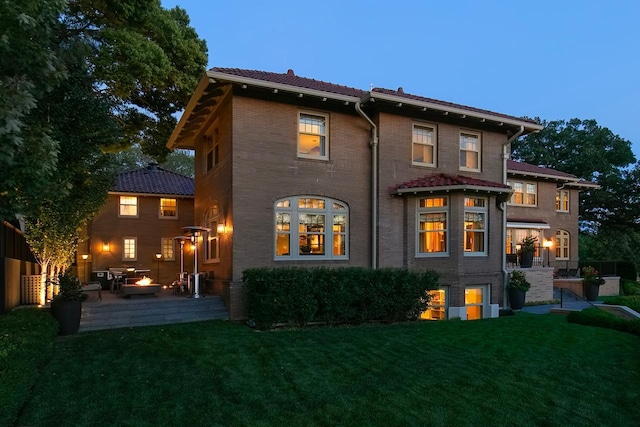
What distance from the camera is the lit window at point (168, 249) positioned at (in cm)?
2123

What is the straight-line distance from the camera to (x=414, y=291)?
12.4 metres

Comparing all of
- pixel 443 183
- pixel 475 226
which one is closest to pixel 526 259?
pixel 475 226

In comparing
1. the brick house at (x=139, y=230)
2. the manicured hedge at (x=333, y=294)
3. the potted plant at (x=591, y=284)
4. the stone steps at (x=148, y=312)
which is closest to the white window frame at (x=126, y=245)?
the brick house at (x=139, y=230)

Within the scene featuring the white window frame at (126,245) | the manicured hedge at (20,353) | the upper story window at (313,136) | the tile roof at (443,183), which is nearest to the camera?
the manicured hedge at (20,353)

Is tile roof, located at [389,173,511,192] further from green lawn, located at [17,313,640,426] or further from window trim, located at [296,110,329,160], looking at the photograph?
green lawn, located at [17,313,640,426]

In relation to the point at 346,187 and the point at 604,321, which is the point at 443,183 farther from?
the point at 604,321

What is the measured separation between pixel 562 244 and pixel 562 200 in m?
2.55

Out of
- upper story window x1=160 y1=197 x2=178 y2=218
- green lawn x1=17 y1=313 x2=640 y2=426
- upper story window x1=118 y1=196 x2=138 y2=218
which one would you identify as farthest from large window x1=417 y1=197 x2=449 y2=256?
upper story window x1=118 y1=196 x2=138 y2=218

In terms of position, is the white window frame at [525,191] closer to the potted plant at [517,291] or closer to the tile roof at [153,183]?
the potted plant at [517,291]

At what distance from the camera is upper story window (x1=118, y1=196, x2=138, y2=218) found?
2078 cm

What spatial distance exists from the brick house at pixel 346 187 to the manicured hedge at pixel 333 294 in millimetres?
1582

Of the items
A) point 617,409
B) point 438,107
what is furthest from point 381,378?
point 438,107

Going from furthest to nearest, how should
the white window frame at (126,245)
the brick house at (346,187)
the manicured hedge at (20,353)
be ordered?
the white window frame at (126,245), the brick house at (346,187), the manicured hedge at (20,353)

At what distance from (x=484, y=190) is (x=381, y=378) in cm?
901
